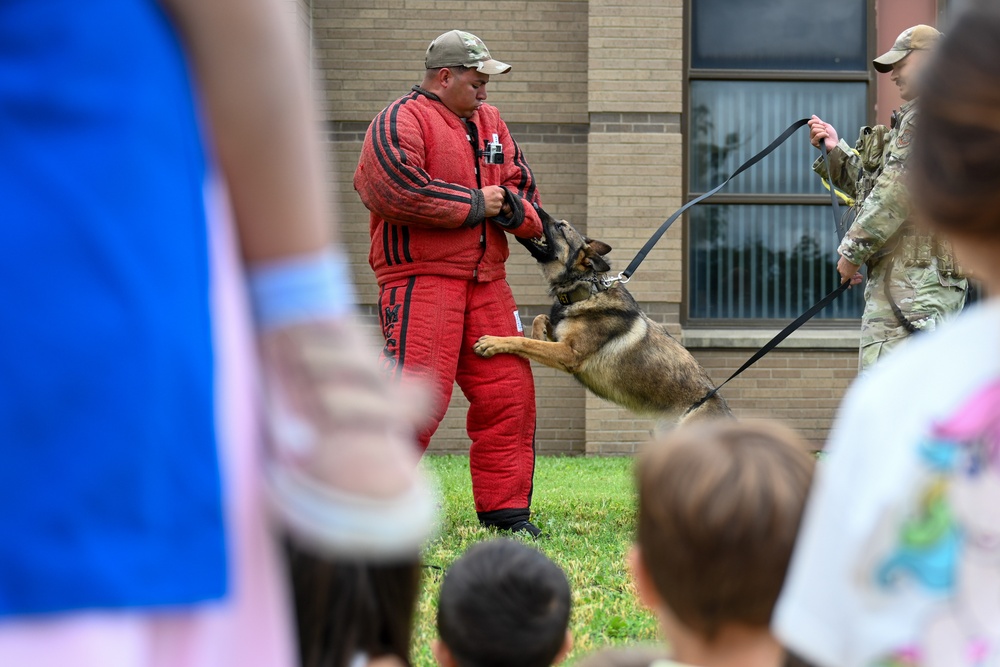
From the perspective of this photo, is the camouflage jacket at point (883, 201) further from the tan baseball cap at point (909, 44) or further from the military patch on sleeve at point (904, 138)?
the tan baseball cap at point (909, 44)

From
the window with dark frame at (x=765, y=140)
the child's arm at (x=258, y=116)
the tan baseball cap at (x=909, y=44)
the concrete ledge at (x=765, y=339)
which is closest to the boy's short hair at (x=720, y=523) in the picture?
the child's arm at (x=258, y=116)

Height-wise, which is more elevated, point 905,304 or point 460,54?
point 460,54

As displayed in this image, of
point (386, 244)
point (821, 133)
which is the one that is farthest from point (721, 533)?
point (821, 133)

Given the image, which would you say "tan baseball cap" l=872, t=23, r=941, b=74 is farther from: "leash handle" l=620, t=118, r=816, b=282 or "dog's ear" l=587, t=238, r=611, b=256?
"dog's ear" l=587, t=238, r=611, b=256

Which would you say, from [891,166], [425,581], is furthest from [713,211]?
[425,581]

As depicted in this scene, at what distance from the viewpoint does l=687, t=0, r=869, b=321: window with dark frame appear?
1086cm

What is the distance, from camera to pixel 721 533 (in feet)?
4.63

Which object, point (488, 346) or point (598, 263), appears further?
point (598, 263)

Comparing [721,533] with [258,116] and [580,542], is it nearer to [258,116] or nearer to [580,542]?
[258,116]

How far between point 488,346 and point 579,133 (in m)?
5.74

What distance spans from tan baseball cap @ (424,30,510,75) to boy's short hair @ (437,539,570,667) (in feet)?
12.1

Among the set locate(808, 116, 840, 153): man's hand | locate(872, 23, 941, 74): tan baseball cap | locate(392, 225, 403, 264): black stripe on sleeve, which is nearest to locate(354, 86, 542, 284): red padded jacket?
locate(392, 225, 403, 264): black stripe on sleeve

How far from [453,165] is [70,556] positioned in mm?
4716

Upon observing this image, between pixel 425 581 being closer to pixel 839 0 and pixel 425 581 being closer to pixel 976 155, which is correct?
pixel 976 155
